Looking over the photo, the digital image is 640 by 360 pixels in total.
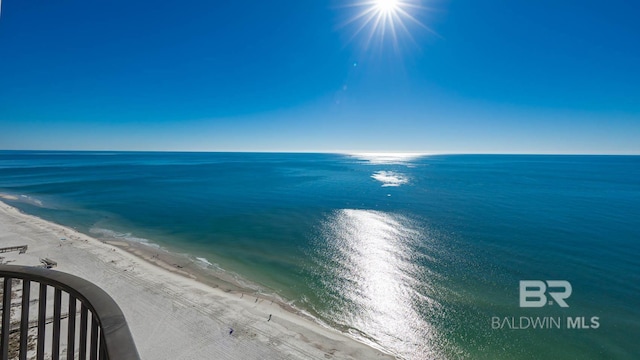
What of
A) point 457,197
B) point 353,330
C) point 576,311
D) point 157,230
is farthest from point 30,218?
point 457,197

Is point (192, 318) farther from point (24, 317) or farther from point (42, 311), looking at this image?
point (42, 311)

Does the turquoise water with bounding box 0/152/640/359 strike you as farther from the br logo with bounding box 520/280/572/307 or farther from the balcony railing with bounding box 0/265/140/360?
the balcony railing with bounding box 0/265/140/360

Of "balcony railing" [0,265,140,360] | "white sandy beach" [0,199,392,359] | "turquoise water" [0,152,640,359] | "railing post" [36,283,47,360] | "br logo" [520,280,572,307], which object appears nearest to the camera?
"balcony railing" [0,265,140,360]

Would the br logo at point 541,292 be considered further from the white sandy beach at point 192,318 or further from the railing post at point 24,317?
the railing post at point 24,317

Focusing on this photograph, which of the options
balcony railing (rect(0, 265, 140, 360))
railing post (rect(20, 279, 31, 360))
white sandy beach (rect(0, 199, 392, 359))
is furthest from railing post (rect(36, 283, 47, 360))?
white sandy beach (rect(0, 199, 392, 359))

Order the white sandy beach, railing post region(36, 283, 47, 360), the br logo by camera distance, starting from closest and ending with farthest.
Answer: railing post region(36, 283, 47, 360) → the white sandy beach → the br logo

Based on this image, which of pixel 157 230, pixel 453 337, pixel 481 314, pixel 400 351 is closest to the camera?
pixel 400 351

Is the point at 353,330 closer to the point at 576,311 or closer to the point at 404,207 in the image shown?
the point at 576,311

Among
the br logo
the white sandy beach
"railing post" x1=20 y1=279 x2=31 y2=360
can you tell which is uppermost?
"railing post" x1=20 y1=279 x2=31 y2=360
